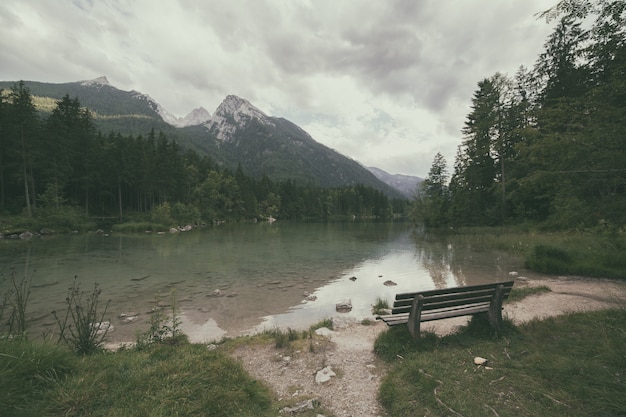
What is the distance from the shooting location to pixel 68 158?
49688mm

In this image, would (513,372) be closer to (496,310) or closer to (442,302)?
(442,302)

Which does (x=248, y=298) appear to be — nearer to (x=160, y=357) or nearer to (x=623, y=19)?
(x=160, y=357)

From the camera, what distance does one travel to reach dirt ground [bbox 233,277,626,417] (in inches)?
193

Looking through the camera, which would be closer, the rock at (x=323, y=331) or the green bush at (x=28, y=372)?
the green bush at (x=28, y=372)

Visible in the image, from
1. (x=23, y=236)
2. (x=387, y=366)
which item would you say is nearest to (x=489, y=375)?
(x=387, y=366)

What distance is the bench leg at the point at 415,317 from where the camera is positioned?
20.7 feet

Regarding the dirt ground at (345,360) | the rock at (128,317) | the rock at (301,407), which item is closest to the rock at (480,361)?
the dirt ground at (345,360)

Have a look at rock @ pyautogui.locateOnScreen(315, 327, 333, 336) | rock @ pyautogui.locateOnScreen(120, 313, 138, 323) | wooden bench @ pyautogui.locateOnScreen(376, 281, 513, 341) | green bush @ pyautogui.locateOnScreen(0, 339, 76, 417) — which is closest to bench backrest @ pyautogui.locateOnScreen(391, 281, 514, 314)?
wooden bench @ pyautogui.locateOnScreen(376, 281, 513, 341)

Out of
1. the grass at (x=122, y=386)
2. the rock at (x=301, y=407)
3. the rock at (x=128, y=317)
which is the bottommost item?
the rock at (x=128, y=317)

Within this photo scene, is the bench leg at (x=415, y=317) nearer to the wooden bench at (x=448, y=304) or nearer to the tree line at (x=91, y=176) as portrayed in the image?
the wooden bench at (x=448, y=304)

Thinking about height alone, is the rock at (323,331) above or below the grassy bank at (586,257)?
below

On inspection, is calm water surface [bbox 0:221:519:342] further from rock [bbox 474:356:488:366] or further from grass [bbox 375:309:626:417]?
rock [bbox 474:356:488:366]

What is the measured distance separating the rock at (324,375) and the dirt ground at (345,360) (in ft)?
0.28

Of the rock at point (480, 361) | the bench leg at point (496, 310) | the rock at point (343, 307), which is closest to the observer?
the rock at point (480, 361)
